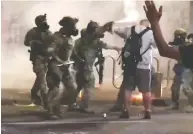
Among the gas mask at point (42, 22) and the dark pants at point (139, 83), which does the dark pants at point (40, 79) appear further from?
the dark pants at point (139, 83)

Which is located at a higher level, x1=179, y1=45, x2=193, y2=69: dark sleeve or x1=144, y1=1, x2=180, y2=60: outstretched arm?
x1=144, y1=1, x2=180, y2=60: outstretched arm

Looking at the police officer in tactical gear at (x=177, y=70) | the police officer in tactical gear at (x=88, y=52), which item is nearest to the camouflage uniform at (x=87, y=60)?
the police officer in tactical gear at (x=88, y=52)

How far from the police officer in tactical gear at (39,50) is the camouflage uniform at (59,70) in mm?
22

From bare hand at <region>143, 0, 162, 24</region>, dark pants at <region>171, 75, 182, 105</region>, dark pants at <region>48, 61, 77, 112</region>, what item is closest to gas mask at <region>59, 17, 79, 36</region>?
dark pants at <region>48, 61, 77, 112</region>

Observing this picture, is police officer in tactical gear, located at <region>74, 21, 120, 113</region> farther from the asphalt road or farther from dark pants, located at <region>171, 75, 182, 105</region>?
dark pants, located at <region>171, 75, 182, 105</region>

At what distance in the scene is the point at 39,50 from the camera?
125cm

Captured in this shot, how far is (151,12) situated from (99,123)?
400mm

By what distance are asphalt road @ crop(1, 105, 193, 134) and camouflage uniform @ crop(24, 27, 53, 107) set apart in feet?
0.24

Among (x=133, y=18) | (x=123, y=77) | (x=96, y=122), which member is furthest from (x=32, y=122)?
(x=133, y=18)

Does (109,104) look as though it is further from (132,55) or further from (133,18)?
(133,18)

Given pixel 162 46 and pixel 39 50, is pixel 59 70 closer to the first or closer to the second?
pixel 39 50

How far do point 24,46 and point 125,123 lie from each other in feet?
1.37

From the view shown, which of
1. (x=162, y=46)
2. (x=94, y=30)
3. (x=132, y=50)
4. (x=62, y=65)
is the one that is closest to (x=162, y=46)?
(x=162, y=46)

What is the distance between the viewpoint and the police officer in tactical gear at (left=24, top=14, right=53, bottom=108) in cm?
124
